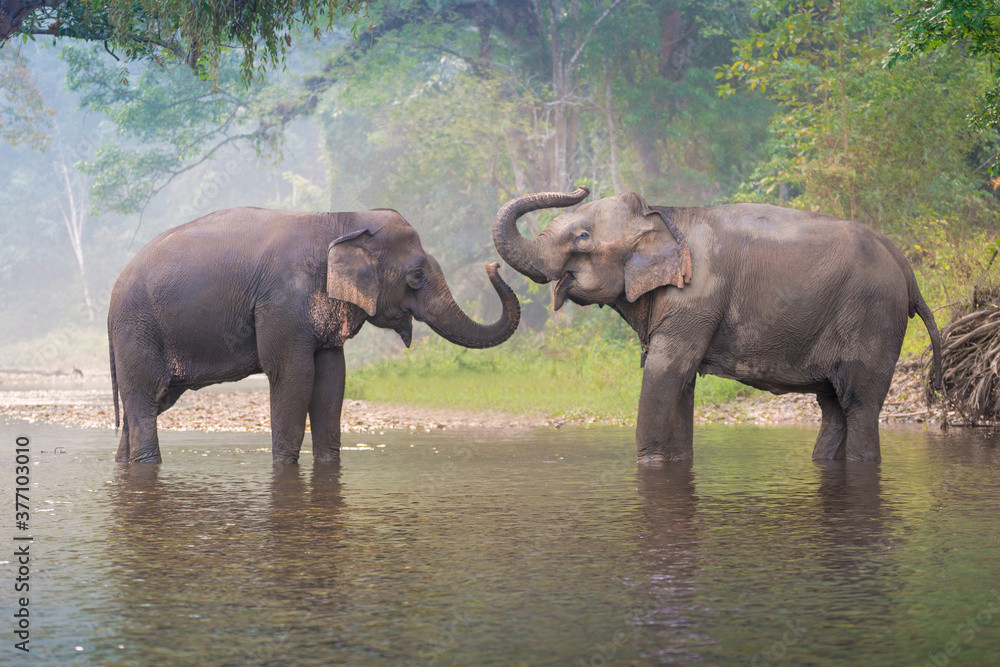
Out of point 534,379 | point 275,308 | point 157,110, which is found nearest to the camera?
point 275,308

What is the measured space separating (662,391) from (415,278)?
235cm

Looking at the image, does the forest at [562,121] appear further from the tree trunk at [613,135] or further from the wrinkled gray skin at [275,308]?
the wrinkled gray skin at [275,308]

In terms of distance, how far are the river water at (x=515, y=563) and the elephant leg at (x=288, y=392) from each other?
27 centimetres

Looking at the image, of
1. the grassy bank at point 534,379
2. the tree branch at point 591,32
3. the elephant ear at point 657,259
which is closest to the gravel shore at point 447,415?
the grassy bank at point 534,379

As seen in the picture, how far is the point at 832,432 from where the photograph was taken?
379 inches

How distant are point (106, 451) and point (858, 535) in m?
7.24

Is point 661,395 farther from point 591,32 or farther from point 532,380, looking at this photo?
point 591,32

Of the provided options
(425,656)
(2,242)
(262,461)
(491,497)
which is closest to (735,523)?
Result: (491,497)

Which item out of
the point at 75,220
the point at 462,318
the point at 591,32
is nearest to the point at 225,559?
the point at 462,318

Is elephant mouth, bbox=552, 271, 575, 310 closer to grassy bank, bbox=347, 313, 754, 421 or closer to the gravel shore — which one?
the gravel shore

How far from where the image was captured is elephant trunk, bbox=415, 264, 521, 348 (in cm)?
1009

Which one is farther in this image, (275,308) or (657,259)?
(275,308)

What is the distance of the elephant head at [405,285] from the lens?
385 inches

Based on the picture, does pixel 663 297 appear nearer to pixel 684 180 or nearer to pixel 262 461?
pixel 262 461
